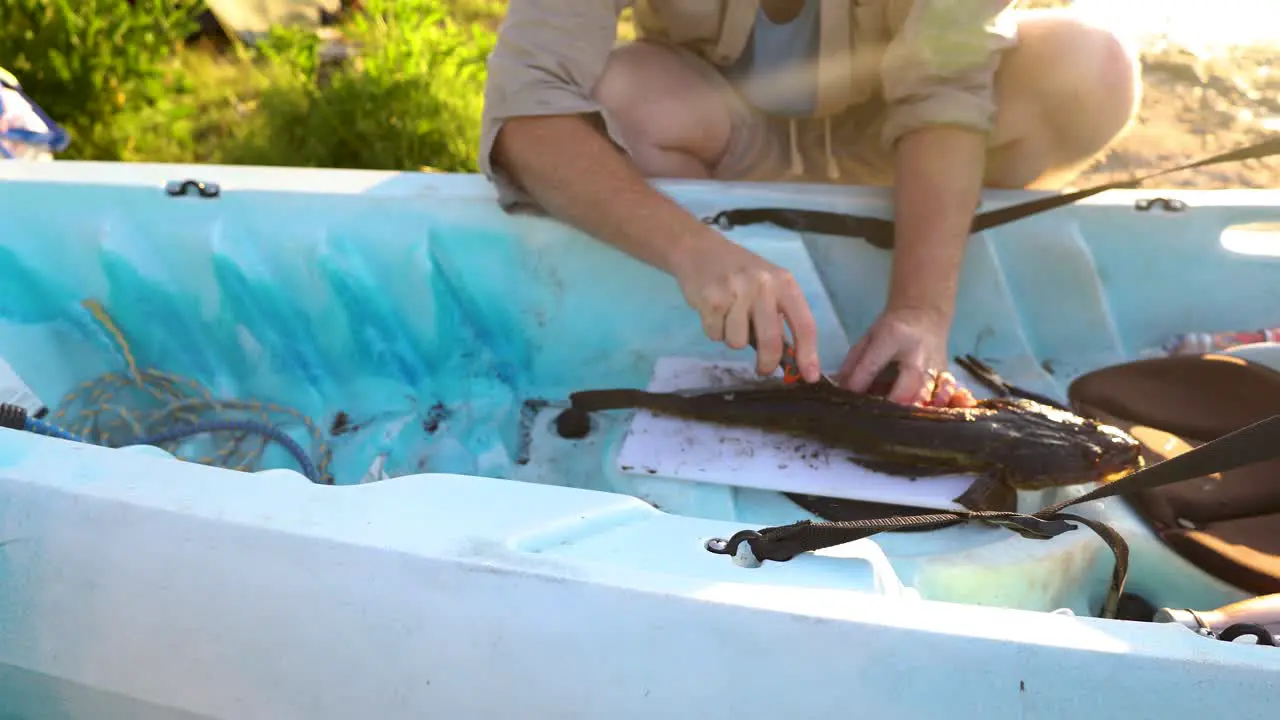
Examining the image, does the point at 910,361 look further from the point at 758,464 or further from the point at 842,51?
the point at 842,51

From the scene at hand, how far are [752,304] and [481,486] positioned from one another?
60cm

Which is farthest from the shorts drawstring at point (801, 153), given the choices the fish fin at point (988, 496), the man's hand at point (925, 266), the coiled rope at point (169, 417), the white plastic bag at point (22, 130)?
the white plastic bag at point (22, 130)

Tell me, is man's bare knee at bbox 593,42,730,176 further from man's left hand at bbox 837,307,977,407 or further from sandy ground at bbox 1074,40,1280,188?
sandy ground at bbox 1074,40,1280,188

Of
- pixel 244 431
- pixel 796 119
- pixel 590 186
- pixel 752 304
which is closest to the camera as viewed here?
pixel 752 304

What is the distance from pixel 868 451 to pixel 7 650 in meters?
1.22

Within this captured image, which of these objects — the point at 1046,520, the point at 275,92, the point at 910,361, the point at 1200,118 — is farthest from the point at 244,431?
the point at 1200,118

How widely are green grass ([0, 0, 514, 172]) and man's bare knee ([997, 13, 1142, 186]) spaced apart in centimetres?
188

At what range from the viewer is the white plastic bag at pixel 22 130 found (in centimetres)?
227

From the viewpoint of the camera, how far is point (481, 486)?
1.06 m

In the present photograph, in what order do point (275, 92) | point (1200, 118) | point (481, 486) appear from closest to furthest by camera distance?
1. point (481, 486)
2. point (275, 92)
3. point (1200, 118)

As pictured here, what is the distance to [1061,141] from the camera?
212 cm

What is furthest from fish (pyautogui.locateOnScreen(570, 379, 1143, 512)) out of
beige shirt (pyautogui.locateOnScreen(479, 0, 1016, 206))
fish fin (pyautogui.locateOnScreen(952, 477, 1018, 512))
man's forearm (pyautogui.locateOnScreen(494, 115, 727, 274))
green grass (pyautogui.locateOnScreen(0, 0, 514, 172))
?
green grass (pyautogui.locateOnScreen(0, 0, 514, 172))

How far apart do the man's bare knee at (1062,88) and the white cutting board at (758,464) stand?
0.86m

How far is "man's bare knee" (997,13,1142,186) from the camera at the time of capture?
198 cm
